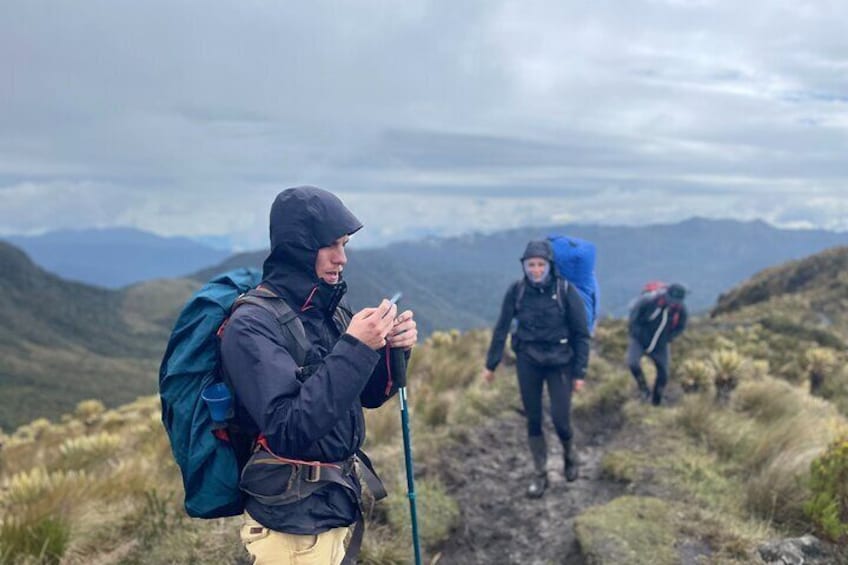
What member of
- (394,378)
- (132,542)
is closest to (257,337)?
(394,378)

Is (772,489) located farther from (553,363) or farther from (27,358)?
(27,358)

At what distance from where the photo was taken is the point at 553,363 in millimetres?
6281

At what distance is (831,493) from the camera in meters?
5.50

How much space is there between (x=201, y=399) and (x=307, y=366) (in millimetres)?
450

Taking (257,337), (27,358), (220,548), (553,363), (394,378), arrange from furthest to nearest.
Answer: (27,358) < (553,363) < (220,548) < (394,378) < (257,337)

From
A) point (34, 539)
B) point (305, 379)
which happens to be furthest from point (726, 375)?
point (34, 539)

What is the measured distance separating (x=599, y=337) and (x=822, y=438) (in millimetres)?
9166

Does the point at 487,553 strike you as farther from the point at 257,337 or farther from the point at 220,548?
the point at 257,337

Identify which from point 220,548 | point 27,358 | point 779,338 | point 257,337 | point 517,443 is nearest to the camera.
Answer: point 257,337

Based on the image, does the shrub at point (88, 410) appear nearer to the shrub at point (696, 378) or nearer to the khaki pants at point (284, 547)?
the shrub at point (696, 378)

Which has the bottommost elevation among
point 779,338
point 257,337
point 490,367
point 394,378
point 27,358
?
point 27,358

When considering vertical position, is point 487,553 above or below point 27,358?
above

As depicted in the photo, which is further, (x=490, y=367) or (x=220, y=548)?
(x=490, y=367)

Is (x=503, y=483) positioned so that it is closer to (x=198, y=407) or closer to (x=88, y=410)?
(x=198, y=407)
